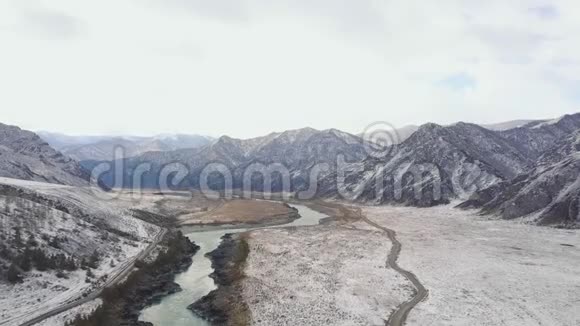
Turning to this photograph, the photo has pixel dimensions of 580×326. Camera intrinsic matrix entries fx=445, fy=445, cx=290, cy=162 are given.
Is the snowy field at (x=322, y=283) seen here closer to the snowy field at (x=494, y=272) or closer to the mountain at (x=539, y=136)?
the snowy field at (x=494, y=272)

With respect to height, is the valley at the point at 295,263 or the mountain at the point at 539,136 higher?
the mountain at the point at 539,136

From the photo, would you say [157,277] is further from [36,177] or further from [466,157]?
[466,157]

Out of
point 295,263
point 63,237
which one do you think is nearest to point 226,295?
point 295,263

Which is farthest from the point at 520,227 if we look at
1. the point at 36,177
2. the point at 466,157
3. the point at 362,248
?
the point at 36,177

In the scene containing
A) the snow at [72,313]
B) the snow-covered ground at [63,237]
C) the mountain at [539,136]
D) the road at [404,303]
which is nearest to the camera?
the snow at [72,313]

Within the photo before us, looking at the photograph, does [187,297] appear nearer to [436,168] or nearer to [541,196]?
[541,196]

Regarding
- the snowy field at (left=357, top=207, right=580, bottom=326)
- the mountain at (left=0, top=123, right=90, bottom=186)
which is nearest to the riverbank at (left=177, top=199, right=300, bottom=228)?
the snowy field at (left=357, top=207, right=580, bottom=326)

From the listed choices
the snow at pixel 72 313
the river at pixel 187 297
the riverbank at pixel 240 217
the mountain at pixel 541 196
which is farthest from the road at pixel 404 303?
the riverbank at pixel 240 217

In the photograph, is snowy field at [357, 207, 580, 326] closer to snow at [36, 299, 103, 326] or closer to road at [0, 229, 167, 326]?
snow at [36, 299, 103, 326]
